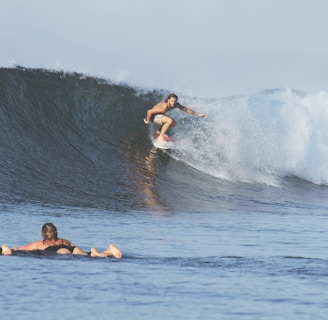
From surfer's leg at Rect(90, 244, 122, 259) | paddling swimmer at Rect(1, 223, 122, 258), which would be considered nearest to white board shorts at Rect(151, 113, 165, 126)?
paddling swimmer at Rect(1, 223, 122, 258)

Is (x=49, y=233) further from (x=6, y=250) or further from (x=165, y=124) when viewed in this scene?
(x=165, y=124)

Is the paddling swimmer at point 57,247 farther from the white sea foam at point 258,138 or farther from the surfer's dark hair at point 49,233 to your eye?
the white sea foam at point 258,138

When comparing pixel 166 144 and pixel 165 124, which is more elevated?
pixel 165 124

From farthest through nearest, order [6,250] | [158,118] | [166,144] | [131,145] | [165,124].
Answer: [131,145], [166,144], [158,118], [165,124], [6,250]

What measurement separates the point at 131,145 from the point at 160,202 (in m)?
4.37

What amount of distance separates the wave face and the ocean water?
4cm

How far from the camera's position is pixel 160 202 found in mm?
17641

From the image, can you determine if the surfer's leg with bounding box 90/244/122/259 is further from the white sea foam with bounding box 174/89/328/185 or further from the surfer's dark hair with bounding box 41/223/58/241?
the white sea foam with bounding box 174/89/328/185

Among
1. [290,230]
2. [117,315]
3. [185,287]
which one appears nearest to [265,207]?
[290,230]

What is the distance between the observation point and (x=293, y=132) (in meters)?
25.7

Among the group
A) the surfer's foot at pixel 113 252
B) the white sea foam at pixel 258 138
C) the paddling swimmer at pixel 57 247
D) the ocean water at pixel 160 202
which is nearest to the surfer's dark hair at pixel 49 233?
the paddling swimmer at pixel 57 247

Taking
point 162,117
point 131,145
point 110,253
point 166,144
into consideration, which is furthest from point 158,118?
point 110,253

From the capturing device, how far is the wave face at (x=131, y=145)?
59.4 feet

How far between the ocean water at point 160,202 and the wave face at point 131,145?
0.14ft
